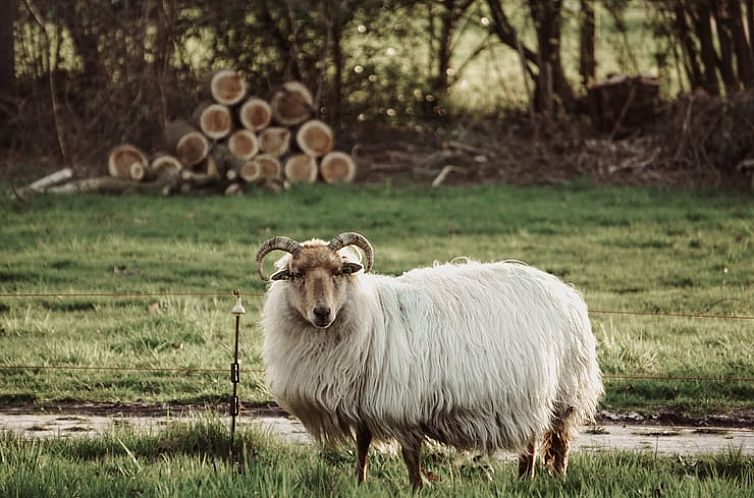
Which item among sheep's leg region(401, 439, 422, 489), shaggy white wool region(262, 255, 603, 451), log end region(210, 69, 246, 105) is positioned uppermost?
log end region(210, 69, 246, 105)

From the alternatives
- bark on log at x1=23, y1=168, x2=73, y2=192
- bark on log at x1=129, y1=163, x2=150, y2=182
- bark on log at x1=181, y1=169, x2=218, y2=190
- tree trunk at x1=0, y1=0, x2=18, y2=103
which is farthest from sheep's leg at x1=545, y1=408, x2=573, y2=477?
tree trunk at x1=0, y1=0, x2=18, y2=103

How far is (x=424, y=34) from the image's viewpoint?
70.1 ft

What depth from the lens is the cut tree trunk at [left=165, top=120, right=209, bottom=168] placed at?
18.0 metres

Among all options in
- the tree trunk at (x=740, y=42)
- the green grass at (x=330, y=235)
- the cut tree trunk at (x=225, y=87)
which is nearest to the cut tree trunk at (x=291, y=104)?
the cut tree trunk at (x=225, y=87)

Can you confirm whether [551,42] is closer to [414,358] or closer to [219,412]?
[219,412]

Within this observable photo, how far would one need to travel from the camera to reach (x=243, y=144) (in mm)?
18219

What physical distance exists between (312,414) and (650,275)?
690 centimetres

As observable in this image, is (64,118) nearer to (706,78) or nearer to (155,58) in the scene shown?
(155,58)

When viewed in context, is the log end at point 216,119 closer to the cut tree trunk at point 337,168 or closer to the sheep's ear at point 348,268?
the cut tree trunk at point 337,168

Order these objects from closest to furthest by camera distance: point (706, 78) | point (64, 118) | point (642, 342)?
point (642, 342) < point (64, 118) < point (706, 78)

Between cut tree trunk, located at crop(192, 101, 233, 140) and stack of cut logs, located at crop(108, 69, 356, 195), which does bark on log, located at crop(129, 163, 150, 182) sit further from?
cut tree trunk, located at crop(192, 101, 233, 140)

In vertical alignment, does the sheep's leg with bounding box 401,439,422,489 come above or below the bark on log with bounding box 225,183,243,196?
below

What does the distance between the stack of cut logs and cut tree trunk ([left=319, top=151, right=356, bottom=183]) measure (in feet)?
0.05

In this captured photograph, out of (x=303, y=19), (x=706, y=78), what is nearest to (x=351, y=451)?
(x=303, y=19)
